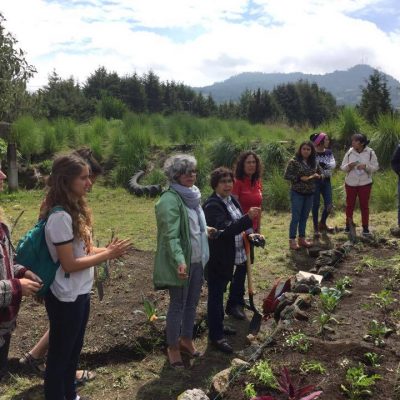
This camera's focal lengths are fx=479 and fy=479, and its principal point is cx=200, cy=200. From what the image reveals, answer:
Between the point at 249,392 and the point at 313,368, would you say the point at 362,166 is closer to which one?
the point at 313,368

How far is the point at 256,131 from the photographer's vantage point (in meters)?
15.2

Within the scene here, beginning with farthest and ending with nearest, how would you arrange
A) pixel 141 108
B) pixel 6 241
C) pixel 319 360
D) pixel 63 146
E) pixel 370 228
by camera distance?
pixel 141 108, pixel 63 146, pixel 370 228, pixel 319 360, pixel 6 241

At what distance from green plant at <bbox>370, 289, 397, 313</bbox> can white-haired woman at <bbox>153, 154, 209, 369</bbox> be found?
1.65 metres

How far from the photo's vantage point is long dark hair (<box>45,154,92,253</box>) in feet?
8.90

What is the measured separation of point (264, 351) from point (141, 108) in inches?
1690

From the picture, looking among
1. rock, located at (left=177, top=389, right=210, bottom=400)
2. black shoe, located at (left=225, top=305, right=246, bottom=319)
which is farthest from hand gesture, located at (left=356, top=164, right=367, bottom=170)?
rock, located at (left=177, top=389, right=210, bottom=400)

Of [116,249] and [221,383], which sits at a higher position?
[116,249]

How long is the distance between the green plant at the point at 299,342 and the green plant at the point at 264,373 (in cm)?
32

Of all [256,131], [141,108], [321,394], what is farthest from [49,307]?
[141,108]

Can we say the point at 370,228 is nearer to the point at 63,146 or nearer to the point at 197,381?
the point at 197,381

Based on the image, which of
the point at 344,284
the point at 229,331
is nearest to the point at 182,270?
the point at 229,331

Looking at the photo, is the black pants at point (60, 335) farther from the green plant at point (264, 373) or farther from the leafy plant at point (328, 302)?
the leafy plant at point (328, 302)

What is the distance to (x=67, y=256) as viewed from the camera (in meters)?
2.67

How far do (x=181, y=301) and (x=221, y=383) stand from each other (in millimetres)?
832
